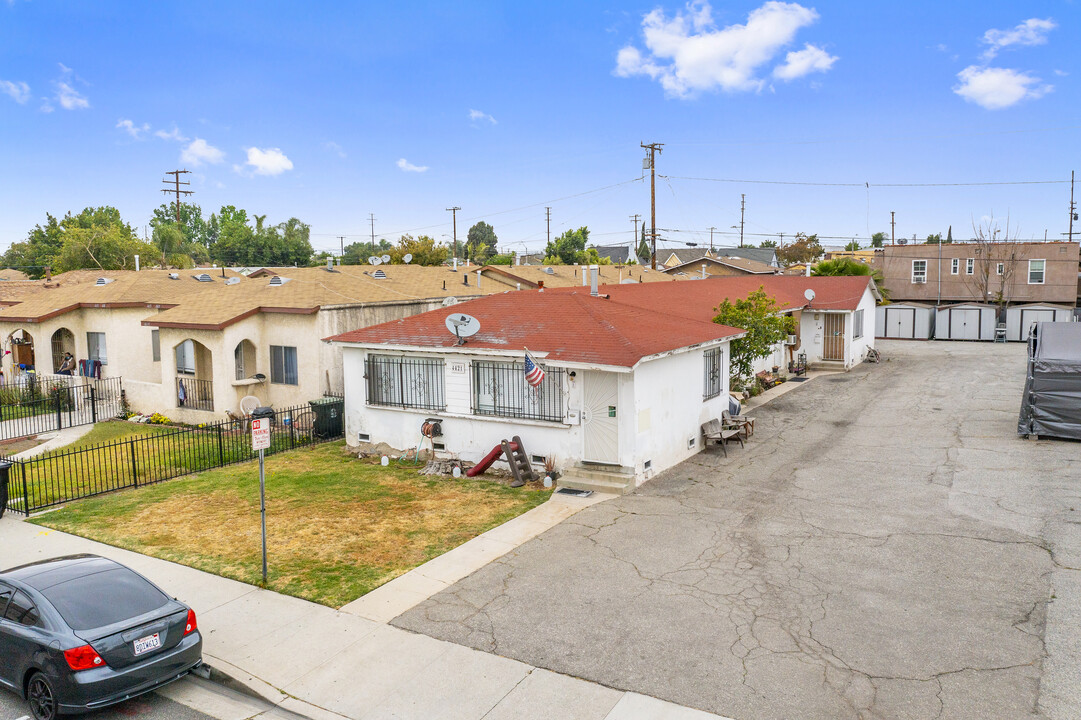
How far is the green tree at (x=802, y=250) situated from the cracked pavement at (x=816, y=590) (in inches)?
2494

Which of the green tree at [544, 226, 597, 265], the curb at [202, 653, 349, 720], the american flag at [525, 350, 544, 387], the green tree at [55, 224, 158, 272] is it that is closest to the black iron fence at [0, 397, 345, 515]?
the american flag at [525, 350, 544, 387]

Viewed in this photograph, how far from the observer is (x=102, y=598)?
7949 mm

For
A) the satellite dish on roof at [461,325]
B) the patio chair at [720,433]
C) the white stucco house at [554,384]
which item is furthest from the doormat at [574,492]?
the patio chair at [720,433]

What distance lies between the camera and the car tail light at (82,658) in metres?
7.26

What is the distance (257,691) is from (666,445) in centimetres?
Result: 1048

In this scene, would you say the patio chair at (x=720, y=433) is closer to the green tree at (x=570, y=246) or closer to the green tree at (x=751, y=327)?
the green tree at (x=751, y=327)

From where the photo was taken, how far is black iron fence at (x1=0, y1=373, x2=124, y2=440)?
24.0m

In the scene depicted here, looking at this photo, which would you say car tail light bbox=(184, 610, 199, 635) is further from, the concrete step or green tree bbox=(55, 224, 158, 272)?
green tree bbox=(55, 224, 158, 272)

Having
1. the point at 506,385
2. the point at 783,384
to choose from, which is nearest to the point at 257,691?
the point at 506,385

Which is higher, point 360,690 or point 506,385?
point 506,385

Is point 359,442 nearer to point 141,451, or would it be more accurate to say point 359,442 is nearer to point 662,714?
point 141,451

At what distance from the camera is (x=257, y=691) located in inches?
318

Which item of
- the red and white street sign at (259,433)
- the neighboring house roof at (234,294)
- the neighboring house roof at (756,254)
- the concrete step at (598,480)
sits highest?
the neighboring house roof at (756,254)

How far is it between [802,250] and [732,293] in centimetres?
4983
